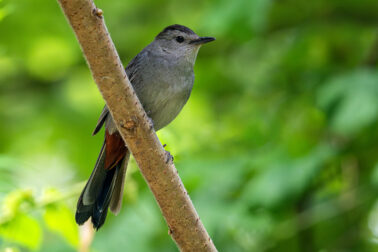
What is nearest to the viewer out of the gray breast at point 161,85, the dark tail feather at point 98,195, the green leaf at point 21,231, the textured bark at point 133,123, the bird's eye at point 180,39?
the textured bark at point 133,123

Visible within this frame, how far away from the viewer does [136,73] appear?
138 inches

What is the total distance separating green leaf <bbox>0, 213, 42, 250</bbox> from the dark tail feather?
271 millimetres

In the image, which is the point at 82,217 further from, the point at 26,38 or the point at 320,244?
the point at 26,38

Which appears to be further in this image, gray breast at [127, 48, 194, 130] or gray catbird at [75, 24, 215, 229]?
gray breast at [127, 48, 194, 130]

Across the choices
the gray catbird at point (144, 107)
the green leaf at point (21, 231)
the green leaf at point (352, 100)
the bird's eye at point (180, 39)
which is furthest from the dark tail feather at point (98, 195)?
the green leaf at point (352, 100)

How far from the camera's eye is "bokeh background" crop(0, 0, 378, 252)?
3.72 metres

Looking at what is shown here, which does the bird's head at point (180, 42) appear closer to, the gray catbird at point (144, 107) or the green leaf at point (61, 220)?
the gray catbird at point (144, 107)

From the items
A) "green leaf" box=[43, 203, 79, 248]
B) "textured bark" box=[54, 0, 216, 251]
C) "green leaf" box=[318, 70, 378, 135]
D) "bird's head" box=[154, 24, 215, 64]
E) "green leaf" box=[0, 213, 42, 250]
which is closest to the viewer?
"textured bark" box=[54, 0, 216, 251]

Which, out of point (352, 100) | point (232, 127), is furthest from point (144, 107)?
point (232, 127)

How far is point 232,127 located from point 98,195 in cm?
208

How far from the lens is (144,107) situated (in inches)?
132

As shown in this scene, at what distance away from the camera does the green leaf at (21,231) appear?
266 centimetres

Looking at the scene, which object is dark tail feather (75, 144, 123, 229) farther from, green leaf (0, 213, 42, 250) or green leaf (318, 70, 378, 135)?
green leaf (318, 70, 378, 135)

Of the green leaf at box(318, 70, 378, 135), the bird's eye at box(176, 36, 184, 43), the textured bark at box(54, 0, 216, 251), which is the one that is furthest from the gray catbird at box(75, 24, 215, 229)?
the green leaf at box(318, 70, 378, 135)
